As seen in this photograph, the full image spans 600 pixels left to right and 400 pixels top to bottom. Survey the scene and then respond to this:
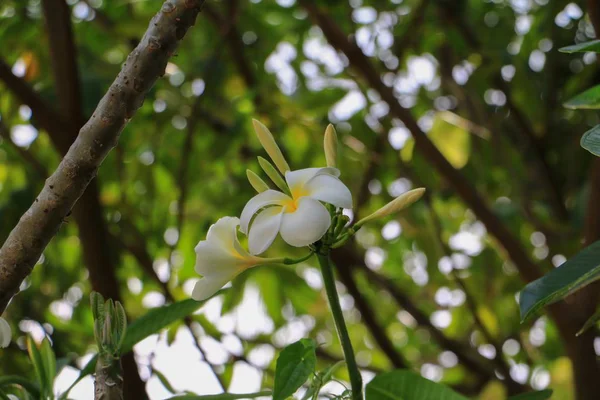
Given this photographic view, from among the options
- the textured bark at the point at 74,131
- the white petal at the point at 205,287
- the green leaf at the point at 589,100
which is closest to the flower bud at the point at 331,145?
the white petal at the point at 205,287

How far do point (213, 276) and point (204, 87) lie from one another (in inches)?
31.3

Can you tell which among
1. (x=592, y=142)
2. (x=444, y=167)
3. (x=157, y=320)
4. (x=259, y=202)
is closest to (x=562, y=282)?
(x=592, y=142)

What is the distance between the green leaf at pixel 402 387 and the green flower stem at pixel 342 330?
0.09 feet

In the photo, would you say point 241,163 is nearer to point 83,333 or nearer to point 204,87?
Result: point 204,87

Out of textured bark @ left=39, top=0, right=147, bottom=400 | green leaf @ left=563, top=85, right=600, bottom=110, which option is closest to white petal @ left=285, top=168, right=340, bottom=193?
green leaf @ left=563, top=85, right=600, bottom=110

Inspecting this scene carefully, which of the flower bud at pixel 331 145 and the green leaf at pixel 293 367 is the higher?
the flower bud at pixel 331 145

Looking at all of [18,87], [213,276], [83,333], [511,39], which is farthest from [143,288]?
[213,276]

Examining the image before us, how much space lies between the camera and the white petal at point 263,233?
0.43 meters

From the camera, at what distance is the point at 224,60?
4.71 ft

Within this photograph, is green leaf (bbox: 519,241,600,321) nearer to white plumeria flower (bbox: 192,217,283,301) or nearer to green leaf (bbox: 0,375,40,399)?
white plumeria flower (bbox: 192,217,283,301)

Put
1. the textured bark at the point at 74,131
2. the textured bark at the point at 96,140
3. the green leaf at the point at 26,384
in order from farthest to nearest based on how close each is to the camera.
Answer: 1. the textured bark at the point at 74,131
2. the green leaf at the point at 26,384
3. the textured bark at the point at 96,140

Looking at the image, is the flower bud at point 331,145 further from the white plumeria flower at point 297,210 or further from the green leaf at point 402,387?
the green leaf at point 402,387

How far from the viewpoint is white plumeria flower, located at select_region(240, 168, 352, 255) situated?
0.42 metres

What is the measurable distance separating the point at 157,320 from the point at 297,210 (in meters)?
0.20
